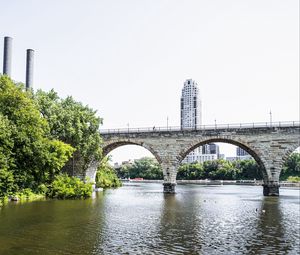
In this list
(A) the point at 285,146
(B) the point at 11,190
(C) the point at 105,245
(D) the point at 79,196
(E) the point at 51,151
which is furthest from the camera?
(A) the point at 285,146

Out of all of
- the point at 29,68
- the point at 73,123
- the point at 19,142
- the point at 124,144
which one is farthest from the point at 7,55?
the point at 19,142

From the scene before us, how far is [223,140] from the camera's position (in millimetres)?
50719

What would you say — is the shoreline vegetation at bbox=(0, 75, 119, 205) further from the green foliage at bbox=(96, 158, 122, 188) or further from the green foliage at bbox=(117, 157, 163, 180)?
the green foliage at bbox=(117, 157, 163, 180)

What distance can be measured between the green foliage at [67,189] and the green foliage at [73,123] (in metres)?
5.01

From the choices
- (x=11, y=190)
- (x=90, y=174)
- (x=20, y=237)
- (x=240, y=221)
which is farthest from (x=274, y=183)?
(x=20, y=237)

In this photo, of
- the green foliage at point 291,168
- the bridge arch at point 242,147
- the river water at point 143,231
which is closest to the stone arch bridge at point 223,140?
the bridge arch at point 242,147

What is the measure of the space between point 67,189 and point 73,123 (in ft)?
29.8

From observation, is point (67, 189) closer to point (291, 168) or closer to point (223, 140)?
point (223, 140)

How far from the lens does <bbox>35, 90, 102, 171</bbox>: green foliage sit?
147ft

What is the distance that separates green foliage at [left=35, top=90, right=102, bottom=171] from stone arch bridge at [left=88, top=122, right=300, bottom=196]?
758 cm

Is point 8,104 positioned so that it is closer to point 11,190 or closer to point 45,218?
point 11,190

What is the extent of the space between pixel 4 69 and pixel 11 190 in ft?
112

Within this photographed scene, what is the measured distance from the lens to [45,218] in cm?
2525

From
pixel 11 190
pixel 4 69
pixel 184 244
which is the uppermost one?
pixel 4 69
